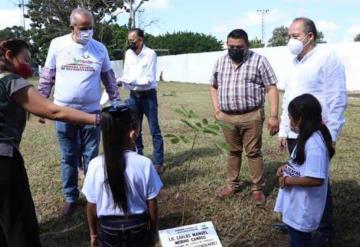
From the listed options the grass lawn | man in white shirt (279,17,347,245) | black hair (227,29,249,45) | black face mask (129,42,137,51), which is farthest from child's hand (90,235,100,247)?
black face mask (129,42,137,51)

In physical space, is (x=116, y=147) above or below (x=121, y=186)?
above

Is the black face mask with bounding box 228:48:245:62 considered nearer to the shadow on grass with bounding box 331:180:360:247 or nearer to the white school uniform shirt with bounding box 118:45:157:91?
the white school uniform shirt with bounding box 118:45:157:91

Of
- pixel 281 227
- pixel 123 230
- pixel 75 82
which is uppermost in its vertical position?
pixel 75 82

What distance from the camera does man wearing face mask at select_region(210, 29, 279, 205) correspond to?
492cm

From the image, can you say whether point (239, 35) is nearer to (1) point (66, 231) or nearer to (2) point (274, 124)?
(2) point (274, 124)

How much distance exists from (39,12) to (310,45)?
45.6 metres

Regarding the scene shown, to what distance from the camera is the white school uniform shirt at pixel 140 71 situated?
20.5 feet

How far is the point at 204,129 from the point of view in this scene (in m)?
3.11

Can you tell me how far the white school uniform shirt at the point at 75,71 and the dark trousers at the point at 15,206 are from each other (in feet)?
5.29

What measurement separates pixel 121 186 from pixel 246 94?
2.35m

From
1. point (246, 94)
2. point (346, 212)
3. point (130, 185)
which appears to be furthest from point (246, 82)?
point (130, 185)

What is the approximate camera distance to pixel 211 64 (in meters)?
37.9

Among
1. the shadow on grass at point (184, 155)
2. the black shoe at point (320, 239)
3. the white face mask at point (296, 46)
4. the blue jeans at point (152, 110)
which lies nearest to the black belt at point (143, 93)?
the blue jeans at point (152, 110)

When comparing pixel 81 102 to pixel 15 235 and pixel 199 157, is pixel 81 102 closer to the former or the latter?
pixel 15 235
